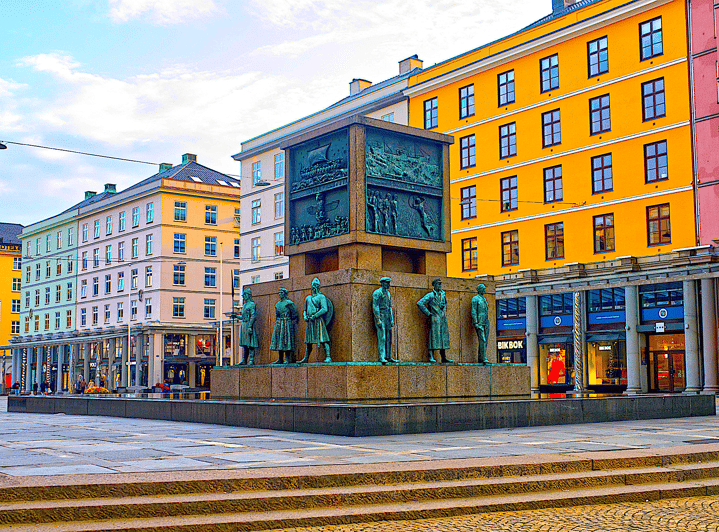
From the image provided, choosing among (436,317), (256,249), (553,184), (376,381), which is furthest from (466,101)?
(376,381)

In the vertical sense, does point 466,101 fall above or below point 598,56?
below

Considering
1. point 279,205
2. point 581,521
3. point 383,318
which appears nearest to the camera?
point 581,521

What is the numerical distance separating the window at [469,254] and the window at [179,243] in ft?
109

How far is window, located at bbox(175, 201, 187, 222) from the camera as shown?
7888 centimetres

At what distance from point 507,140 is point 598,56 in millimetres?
7508

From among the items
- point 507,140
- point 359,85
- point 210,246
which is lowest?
point 210,246

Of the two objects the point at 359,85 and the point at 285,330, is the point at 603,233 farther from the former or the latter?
the point at 285,330

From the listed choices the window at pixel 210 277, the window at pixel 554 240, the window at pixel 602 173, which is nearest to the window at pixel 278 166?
the window at pixel 210 277

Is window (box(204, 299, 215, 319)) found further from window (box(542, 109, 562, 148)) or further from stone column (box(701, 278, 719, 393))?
stone column (box(701, 278, 719, 393))

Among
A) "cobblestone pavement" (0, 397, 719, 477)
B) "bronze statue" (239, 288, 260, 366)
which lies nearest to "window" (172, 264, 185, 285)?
"bronze statue" (239, 288, 260, 366)

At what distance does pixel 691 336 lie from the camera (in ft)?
135

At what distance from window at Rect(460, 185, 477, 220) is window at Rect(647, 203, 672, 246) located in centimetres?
1229

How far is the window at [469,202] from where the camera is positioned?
53.8 m

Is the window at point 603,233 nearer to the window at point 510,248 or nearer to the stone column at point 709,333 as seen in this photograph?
the window at point 510,248
